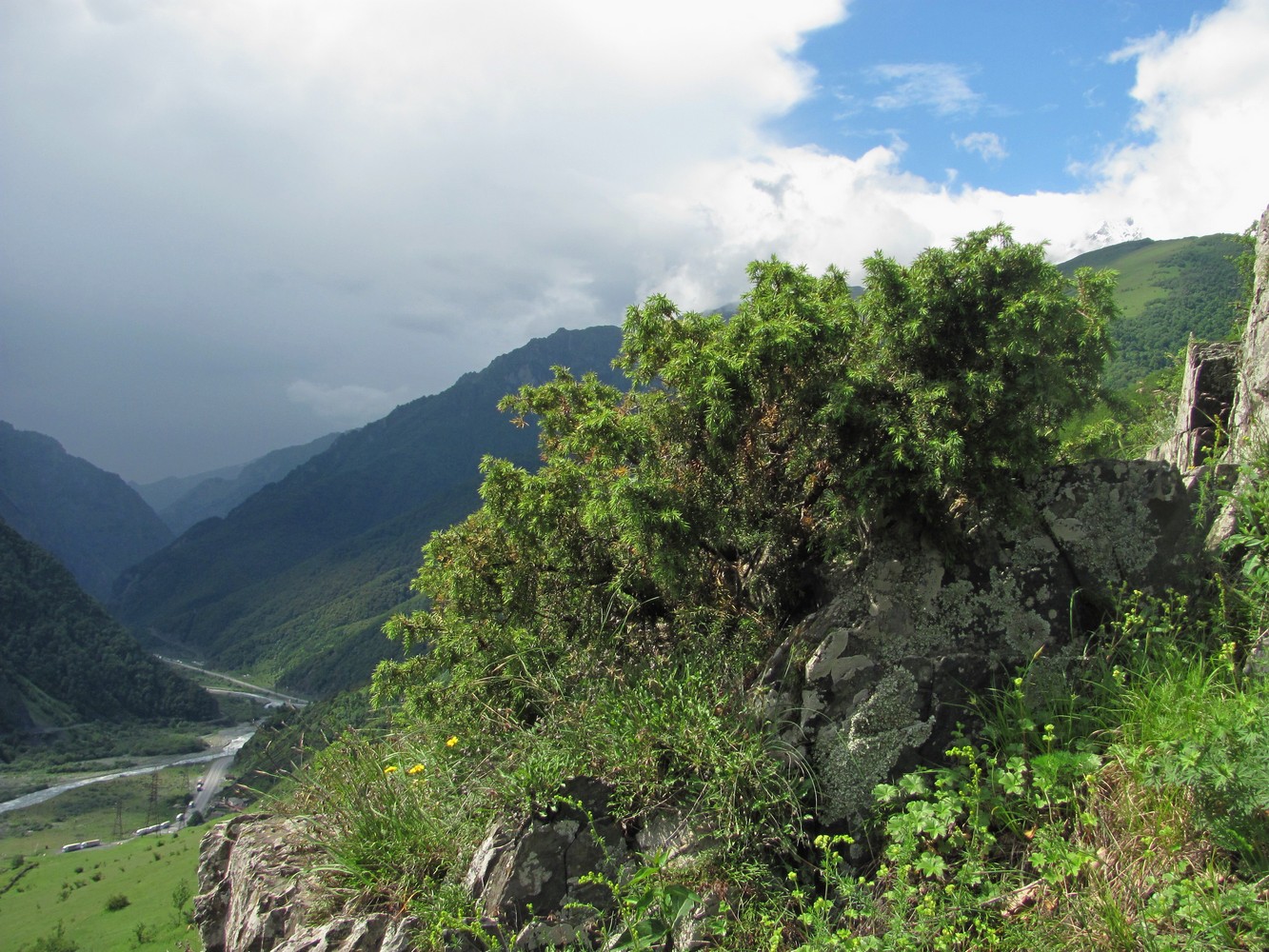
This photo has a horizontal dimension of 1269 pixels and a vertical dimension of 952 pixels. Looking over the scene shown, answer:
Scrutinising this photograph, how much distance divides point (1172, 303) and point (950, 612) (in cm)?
15927

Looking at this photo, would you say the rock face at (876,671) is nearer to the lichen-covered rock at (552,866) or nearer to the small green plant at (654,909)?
the lichen-covered rock at (552,866)

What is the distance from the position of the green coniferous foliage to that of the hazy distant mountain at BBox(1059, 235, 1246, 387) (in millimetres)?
3331

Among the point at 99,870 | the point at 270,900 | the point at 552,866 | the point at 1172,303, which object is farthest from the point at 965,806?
the point at 1172,303

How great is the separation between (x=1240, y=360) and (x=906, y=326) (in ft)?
14.2

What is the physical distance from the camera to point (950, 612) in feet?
17.4

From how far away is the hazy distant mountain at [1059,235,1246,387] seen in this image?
6450 cm

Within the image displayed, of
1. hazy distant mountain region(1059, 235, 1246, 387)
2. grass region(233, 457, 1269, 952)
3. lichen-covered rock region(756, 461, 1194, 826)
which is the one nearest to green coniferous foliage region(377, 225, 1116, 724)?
lichen-covered rock region(756, 461, 1194, 826)

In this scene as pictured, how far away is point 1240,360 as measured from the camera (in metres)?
7.08

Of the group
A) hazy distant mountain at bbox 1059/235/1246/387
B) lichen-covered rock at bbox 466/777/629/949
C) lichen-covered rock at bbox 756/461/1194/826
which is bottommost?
lichen-covered rock at bbox 466/777/629/949

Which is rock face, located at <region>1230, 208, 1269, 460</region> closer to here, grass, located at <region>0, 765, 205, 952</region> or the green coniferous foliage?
the green coniferous foliage

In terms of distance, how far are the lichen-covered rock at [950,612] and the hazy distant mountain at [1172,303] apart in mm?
2931

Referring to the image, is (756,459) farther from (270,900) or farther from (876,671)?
(270,900)

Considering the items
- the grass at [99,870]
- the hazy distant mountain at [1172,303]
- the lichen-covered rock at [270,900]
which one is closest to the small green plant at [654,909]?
the lichen-covered rock at [270,900]

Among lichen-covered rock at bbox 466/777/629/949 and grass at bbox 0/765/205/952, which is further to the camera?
grass at bbox 0/765/205/952
